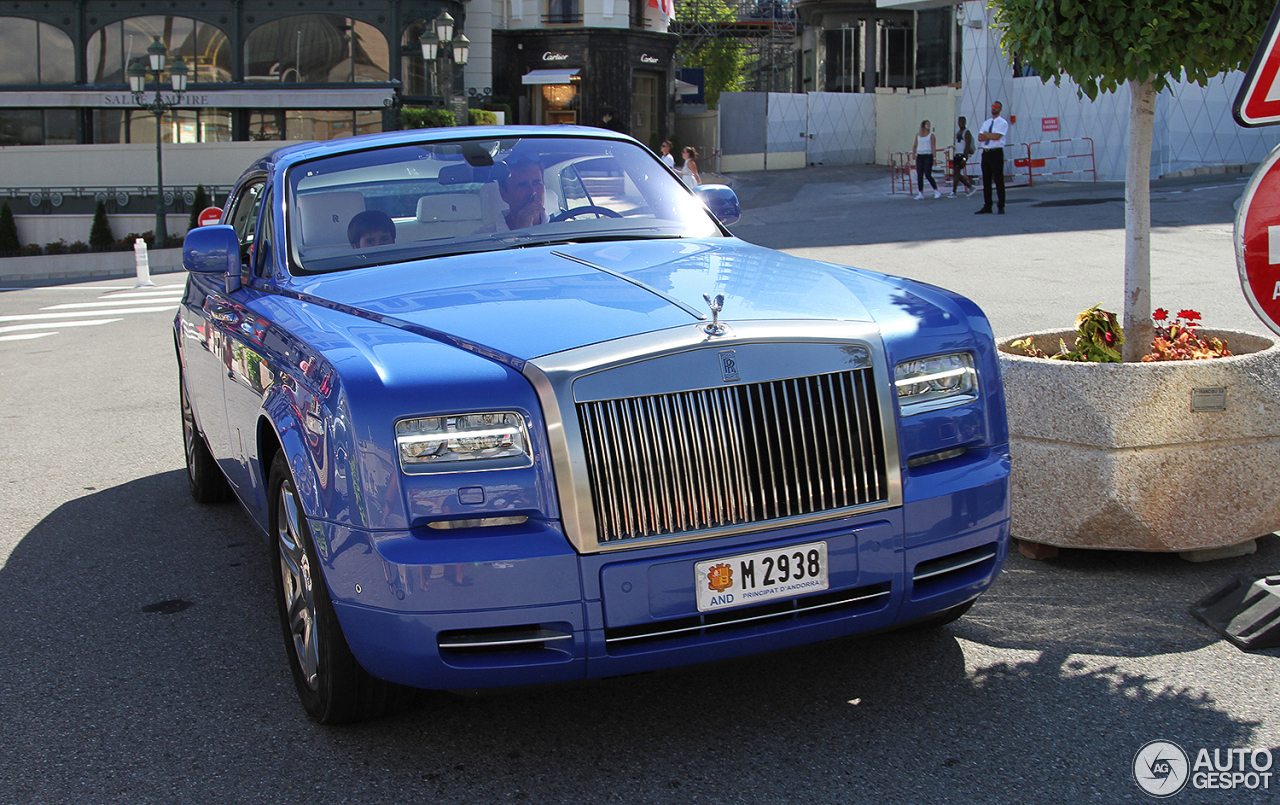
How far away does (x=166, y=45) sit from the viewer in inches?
1569

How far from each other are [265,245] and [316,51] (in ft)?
124

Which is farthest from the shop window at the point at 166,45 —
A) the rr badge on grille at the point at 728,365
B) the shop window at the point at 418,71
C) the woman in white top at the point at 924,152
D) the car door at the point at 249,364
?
the rr badge on grille at the point at 728,365

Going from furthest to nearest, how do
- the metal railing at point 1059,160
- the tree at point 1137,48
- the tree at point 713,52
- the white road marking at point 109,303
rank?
the tree at point 713,52, the metal railing at point 1059,160, the white road marking at point 109,303, the tree at point 1137,48

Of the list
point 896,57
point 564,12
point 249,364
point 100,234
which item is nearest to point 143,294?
point 100,234

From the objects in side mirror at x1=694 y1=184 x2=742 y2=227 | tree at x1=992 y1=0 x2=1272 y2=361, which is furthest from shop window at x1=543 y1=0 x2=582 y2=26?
tree at x1=992 y1=0 x2=1272 y2=361

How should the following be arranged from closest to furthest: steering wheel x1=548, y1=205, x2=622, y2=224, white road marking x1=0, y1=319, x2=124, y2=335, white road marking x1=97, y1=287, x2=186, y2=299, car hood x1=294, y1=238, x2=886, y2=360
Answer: car hood x1=294, y1=238, x2=886, y2=360, steering wheel x1=548, y1=205, x2=622, y2=224, white road marking x1=0, y1=319, x2=124, y2=335, white road marking x1=97, y1=287, x2=186, y2=299

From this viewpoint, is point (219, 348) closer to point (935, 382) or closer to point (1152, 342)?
point (935, 382)

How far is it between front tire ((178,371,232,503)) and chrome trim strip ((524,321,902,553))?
3.66 metres

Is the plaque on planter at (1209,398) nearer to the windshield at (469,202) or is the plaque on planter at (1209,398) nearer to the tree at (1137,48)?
the tree at (1137,48)

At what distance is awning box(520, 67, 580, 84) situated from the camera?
46.8m

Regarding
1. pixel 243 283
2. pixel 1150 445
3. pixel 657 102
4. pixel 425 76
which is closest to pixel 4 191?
pixel 425 76

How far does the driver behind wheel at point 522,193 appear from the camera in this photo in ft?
15.4

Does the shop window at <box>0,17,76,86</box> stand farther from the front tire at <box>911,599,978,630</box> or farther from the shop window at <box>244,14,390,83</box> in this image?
the front tire at <box>911,599,978,630</box>

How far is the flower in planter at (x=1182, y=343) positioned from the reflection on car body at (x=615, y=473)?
1.75m
